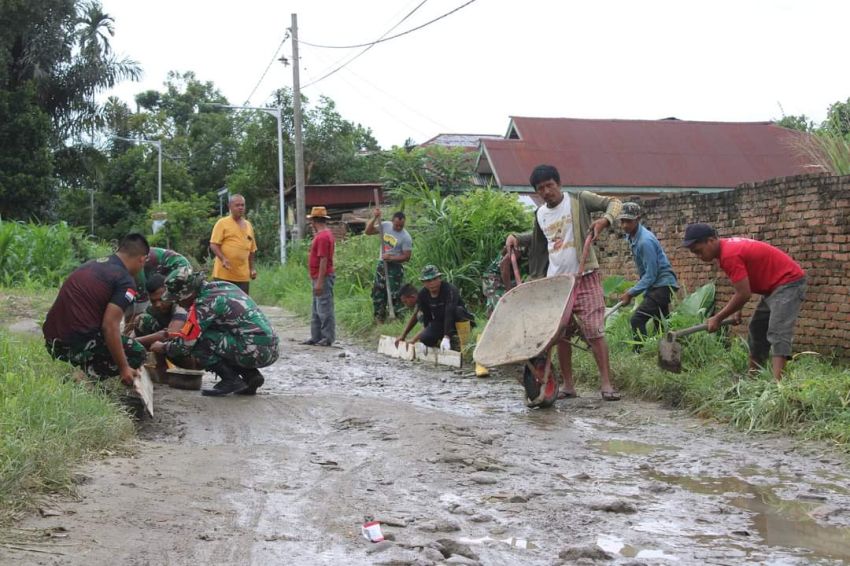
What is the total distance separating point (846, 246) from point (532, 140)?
68.3 ft

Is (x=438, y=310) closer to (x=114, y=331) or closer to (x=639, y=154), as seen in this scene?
(x=114, y=331)

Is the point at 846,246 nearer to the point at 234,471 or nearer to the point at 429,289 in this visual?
the point at 429,289

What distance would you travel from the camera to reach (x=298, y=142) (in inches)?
1056

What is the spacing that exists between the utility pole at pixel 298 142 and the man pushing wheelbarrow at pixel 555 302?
19324mm

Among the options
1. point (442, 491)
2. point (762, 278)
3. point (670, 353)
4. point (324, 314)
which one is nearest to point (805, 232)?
point (762, 278)

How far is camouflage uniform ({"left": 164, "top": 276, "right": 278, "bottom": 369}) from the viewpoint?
7.89 metres

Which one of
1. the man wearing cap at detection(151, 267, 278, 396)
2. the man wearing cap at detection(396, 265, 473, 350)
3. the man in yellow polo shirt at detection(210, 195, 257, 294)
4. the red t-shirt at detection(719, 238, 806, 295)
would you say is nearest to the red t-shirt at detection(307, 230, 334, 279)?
the man in yellow polo shirt at detection(210, 195, 257, 294)

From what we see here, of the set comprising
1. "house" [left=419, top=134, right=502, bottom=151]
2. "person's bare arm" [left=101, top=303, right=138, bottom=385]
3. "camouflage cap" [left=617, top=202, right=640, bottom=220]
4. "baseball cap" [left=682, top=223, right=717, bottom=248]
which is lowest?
"person's bare arm" [left=101, top=303, right=138, bottom=385]

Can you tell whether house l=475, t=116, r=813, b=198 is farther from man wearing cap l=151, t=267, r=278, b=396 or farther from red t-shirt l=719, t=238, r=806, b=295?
red t-shirt l=719, t=238, r=806, b=295

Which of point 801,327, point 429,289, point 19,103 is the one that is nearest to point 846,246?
Answer: point 801,327

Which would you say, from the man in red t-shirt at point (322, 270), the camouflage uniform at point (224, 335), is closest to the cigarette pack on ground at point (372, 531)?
the camouflage uniform at point (224, 335)

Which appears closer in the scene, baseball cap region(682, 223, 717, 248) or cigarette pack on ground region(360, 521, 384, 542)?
cigarette pack on ground region(360, 521, 384, 542)

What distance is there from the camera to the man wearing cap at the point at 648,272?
9.09m

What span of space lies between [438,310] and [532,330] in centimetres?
310
